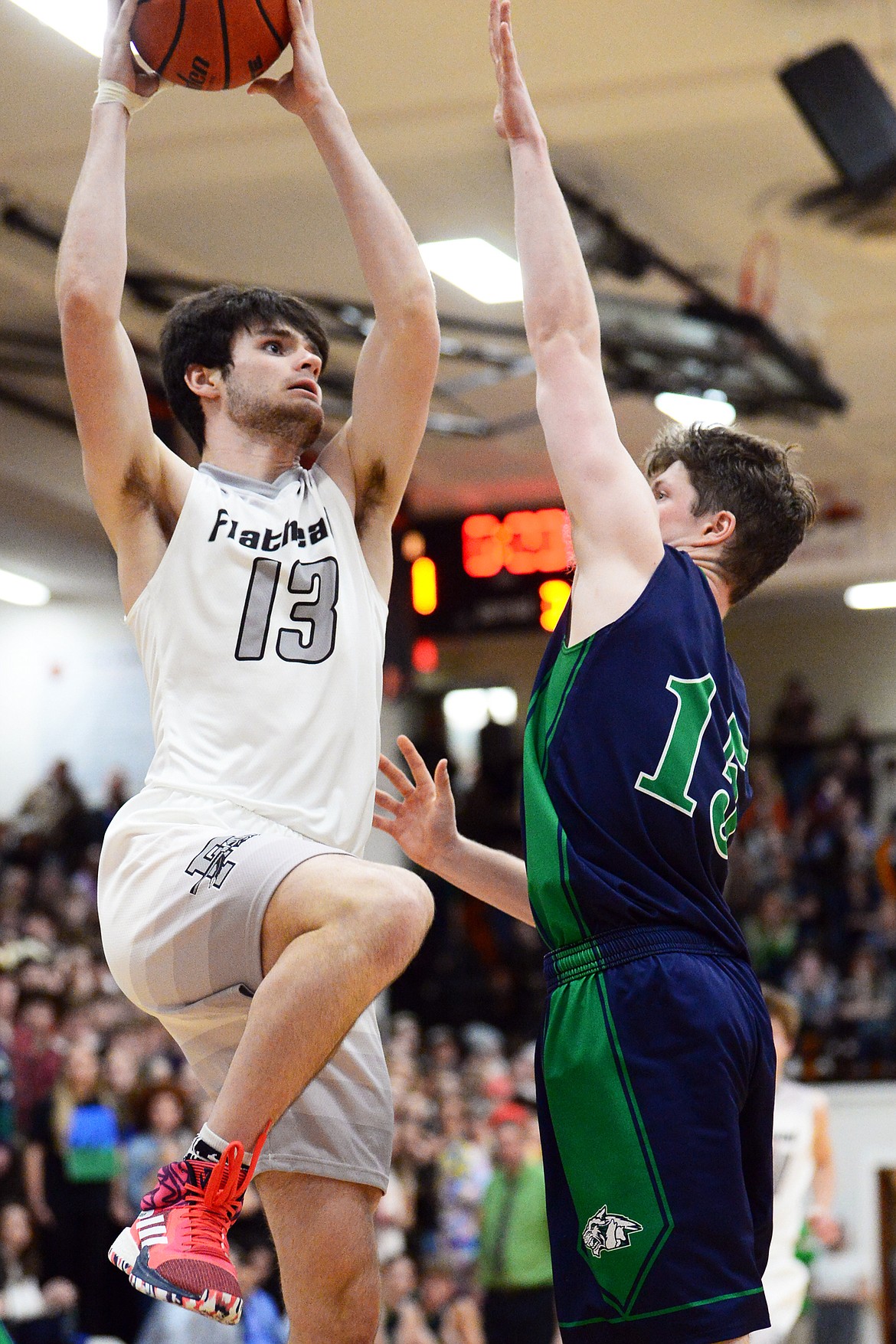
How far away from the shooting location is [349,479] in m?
3.43

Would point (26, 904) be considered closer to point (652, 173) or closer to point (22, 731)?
point (22, 731)

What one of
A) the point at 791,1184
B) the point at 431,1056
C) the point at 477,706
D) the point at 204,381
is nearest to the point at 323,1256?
the point at 204,381

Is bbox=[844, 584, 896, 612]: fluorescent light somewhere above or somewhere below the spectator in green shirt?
above

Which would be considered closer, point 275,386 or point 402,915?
point 402,915

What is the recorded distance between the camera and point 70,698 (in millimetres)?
14172

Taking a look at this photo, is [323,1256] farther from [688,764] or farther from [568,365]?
[568,365]

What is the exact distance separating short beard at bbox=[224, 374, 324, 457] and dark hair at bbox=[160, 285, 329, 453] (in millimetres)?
82

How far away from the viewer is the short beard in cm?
331

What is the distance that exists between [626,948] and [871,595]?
14.7m

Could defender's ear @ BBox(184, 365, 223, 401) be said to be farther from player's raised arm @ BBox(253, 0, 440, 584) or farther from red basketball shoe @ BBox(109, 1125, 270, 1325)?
red basketball shoe @ BBox(109, 1125, 270, 1325)

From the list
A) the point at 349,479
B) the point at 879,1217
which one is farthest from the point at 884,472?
the point at 349,479

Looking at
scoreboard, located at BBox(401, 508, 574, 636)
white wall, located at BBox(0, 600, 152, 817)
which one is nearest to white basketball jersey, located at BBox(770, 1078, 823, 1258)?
scoreboard, located at BBox(401, 508, 574, 636)

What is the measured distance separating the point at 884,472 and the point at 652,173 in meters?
6.78

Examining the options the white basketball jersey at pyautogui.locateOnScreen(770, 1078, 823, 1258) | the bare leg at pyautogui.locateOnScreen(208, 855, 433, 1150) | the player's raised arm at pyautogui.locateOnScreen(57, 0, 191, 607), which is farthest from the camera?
the white basketball jersey at pyautogui.locateOnScreen(770, 1078, 823, 1258)
